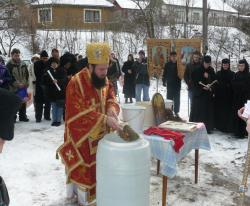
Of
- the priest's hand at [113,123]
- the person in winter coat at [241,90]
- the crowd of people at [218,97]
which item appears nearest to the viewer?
the priest's hand at [113,123]

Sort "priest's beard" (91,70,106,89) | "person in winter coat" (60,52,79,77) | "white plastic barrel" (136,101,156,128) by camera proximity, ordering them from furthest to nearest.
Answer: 1. "person in winter coat" (60,52,79,77)
2. "white plastic barrel" (136,101,156,128)
3. "priest's beard" (91,70,106,89)

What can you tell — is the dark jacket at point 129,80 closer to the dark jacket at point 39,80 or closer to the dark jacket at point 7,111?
the dark jacket at point 39,80

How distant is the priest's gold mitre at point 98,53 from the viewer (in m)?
3.61

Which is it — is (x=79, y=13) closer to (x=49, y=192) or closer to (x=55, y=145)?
(x=55, y=145)

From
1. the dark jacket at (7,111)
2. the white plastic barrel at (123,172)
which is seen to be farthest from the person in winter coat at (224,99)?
the dark jacket at (7,111)

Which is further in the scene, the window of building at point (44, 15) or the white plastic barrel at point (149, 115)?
the window of building at point (44, 15)

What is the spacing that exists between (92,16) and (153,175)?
31.5 metres

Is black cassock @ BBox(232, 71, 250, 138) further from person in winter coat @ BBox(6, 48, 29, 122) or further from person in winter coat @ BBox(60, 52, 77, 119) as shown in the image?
person in winter coat @ BBox(6, 48, 29, 122)

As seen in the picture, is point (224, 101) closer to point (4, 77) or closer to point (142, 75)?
point (142, 75)

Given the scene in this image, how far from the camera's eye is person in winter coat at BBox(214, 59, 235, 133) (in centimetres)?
767

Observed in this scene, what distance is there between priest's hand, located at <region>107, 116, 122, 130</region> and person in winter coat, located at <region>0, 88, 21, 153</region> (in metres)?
1.67

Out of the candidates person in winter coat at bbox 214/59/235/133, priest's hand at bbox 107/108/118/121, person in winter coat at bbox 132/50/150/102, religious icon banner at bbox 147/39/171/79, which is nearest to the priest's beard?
priest's hand at bbox 107/108/118/121

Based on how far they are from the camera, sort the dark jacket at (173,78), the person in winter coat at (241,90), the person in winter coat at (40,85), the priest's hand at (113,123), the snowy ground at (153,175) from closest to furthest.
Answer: the priest's hand at (113,123) < the snowy ground at (153,175) < the person in winter coat at (241,90) < the person in winter coat at (40,85) < the dark jacket at (173,78)

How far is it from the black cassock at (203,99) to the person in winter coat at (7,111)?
621 cm
